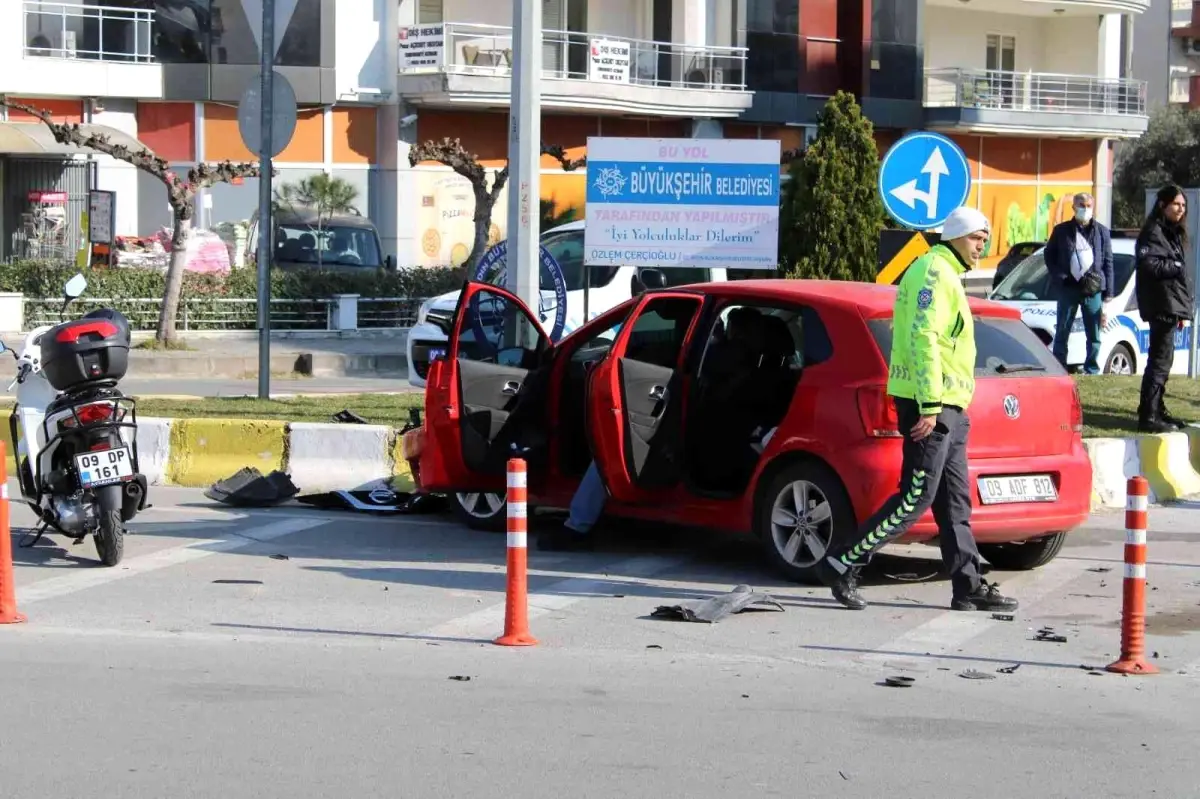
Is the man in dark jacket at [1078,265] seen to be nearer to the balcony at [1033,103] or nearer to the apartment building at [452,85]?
the apartment building at [452,85]

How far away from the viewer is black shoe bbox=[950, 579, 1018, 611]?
8.52 metres

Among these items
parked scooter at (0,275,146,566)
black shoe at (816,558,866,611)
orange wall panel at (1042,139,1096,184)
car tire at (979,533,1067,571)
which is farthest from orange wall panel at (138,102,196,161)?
black shoe at (816,558,866,611)

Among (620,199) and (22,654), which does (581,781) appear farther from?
(620,199)

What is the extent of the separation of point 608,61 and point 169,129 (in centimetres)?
941

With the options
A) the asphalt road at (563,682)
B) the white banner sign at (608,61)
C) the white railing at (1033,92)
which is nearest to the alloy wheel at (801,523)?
the asphalt road at (563,682)

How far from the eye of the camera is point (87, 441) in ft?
30.9

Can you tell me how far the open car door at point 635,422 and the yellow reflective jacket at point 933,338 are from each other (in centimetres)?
160

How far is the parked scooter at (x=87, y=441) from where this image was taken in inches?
369

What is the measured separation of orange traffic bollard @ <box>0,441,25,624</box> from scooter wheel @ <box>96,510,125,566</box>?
117 cm

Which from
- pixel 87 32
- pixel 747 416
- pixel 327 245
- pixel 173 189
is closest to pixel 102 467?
pixel 747 416

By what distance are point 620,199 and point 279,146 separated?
3.17m

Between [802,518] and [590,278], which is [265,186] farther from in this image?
[802,518]

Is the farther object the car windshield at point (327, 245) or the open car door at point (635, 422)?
the car windshield at point (327, 245)

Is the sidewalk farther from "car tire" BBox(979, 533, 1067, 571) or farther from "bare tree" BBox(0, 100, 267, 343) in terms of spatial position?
"car tire" BBox(979, 533, 1067, 571)
